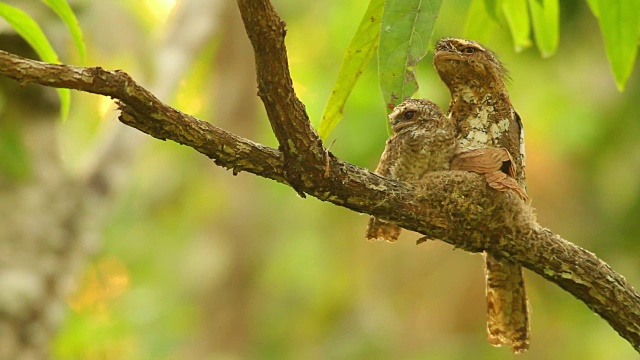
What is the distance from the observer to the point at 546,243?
7.73 ft

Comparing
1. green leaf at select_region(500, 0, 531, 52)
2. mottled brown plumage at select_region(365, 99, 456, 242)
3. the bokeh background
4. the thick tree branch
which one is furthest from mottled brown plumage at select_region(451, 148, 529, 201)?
the bokeh background

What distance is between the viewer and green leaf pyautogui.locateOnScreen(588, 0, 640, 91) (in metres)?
2.35

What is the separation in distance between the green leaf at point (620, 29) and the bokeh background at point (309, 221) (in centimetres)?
260

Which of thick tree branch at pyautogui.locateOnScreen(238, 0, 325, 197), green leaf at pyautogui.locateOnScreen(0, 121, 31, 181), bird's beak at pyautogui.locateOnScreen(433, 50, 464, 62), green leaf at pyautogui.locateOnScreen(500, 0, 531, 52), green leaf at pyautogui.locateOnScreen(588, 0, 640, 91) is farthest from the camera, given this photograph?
green leaf at pyautogui.locateOnScreen(0, 121, 31, 181)

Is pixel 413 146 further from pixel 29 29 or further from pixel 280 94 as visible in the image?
pixel 29 29

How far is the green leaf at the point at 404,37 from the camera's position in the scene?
7.27ft

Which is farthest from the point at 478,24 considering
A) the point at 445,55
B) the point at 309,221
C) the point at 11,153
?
the point at 309,221

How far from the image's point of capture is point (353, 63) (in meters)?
2.40

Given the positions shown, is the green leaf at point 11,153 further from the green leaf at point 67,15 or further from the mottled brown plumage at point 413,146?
the mottled brown plumage at point 413,146

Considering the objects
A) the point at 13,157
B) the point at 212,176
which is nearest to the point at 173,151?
the point at 212,176

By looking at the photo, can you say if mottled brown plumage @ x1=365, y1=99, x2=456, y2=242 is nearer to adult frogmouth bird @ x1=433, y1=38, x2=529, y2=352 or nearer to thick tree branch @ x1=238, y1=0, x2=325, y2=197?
adult frogmouth bird @ x1=433, y1=38, x2=529, y2=352

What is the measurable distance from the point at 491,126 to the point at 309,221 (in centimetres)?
743

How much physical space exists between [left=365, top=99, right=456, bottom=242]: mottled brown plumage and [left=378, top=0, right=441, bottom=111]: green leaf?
23cm

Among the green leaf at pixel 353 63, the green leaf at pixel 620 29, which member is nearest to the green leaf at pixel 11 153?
the green leaf at pixel 353 63
